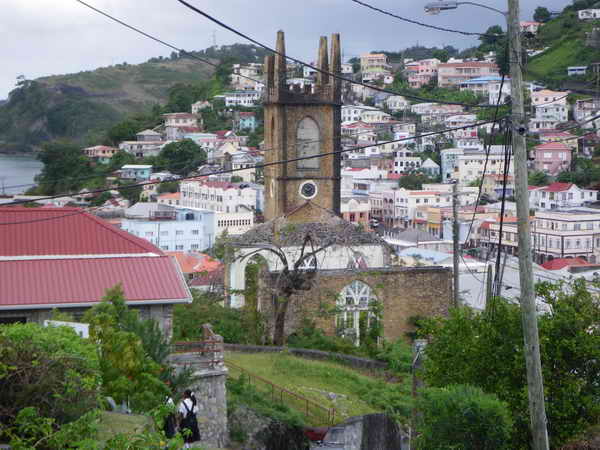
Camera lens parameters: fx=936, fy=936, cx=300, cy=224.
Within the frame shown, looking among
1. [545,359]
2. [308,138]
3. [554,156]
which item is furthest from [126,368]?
[554,156]

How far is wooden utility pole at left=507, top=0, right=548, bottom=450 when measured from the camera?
862cm

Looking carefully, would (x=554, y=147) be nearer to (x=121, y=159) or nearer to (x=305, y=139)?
(x=121, y=159)

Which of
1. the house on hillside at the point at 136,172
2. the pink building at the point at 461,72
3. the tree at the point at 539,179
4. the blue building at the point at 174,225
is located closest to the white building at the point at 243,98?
the pink building at the point at 461,72

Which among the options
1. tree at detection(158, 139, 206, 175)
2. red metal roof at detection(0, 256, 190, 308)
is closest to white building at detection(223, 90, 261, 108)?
tree at detection(158, 139, 206, 175)

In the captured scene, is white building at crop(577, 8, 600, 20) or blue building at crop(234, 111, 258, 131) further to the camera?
blue building at crop(234, 111, 258, 131)

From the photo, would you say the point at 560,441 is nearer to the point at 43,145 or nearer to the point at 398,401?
the point at 398,401

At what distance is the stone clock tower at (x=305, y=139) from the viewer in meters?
34.3

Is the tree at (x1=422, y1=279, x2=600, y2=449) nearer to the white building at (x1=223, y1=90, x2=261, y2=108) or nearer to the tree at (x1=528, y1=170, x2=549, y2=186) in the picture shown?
the tree at (x1=528, y1=170, x2=549, y2=186)

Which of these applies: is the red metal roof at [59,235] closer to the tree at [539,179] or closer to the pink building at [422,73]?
the tree at [539,179]

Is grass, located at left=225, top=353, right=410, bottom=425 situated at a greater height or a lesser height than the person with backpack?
lesser

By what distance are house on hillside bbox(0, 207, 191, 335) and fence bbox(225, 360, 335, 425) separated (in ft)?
7.32

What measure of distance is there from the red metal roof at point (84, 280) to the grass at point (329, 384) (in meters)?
2.84

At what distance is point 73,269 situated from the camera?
44.3ft

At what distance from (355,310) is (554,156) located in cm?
9623
